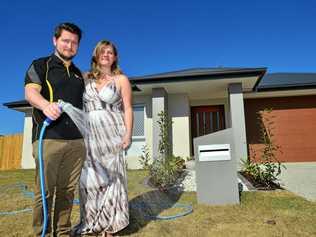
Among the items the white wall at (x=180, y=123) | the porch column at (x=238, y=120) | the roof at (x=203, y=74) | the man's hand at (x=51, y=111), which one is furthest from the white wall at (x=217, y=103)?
the man's hand at (x=51, y=111)

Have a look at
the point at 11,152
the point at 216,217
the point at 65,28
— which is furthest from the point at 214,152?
the point at 11,152

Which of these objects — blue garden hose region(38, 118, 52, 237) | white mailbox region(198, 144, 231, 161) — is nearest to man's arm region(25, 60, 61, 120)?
blue garden hose region(38, 118, 52, 237)

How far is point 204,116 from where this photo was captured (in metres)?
11.5

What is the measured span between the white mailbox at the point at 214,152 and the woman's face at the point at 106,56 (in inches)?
86.9

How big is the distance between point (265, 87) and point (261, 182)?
558 cm

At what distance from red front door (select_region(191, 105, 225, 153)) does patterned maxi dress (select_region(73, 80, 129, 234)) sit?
8769mm

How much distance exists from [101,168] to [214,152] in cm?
218

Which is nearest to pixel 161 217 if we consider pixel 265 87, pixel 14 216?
pixel 14 216

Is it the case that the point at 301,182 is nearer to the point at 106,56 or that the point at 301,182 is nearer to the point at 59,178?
the point at 106,56

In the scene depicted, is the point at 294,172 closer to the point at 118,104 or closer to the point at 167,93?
the point at 167,93

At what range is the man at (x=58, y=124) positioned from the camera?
2293 millimetres

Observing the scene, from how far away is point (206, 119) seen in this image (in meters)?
11.4

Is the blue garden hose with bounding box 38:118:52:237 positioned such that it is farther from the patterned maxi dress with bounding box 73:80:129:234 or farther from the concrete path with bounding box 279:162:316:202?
the concrete path with bounding box 279:162:316:202

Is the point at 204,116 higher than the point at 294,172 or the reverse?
higher
